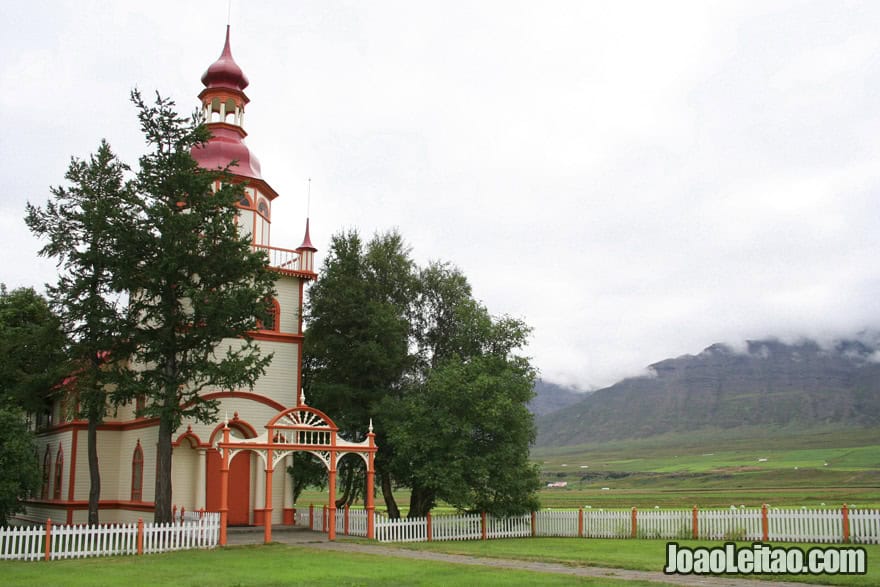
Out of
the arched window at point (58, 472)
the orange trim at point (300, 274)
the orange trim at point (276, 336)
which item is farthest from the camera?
the arched window at point (58, 472)

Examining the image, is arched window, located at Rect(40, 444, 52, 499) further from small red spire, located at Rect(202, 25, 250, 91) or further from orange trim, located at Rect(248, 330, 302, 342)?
small red spire, located at Rect(202, 25, 250, 91)

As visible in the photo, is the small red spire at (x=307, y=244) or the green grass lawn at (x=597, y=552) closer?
the green grass lawn at (x=597, y=552)

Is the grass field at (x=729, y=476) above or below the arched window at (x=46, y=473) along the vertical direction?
below

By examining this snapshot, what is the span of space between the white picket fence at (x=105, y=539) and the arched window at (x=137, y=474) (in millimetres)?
7979

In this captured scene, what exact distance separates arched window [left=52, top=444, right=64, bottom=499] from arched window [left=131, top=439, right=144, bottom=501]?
5794mm

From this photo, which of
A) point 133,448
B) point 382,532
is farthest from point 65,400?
point 382,532

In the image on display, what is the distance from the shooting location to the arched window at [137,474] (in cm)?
3241

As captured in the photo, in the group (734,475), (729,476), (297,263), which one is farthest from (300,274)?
(734,475)

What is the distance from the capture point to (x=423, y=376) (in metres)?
35.2

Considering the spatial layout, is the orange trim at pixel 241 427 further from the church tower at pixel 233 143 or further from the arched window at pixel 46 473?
the arched window at pixel 46 473

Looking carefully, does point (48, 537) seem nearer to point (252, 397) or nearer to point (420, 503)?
point (252, 397)

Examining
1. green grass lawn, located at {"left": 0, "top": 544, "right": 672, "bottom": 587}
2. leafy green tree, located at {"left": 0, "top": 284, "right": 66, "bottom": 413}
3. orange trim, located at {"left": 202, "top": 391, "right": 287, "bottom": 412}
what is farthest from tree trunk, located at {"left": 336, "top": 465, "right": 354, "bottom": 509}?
leafy green tree, located at {"left": 0, "top": 284, "right": 66, "bottom": 413}

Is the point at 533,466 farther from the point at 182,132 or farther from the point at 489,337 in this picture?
the point at 182,132

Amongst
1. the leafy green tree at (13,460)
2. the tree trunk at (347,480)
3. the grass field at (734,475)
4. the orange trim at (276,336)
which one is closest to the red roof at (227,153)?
the orange trim at (276,336)
